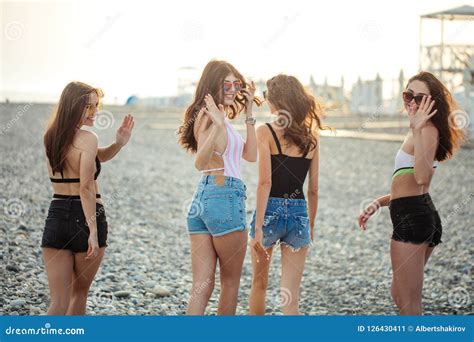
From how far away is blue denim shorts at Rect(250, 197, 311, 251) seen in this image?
195 inches

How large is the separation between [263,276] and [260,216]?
41 cm

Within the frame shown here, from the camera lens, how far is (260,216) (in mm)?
4840

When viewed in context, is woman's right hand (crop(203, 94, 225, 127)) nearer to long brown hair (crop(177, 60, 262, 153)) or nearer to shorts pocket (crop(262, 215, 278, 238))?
long brown hair (crop(177, 60, 262, 153))

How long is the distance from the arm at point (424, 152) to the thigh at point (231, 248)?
1.10 meters

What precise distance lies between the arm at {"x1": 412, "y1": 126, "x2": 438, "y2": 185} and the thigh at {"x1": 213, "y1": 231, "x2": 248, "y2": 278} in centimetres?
110

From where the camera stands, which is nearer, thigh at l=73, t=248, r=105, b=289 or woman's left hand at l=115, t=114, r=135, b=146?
thigh at l=73, t=248, r=105, b=289

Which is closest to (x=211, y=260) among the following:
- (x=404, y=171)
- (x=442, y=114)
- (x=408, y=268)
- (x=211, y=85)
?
(x=211, y=85)

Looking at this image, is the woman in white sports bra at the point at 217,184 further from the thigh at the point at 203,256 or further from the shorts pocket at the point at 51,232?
the shorts pocket at the point at 51,232

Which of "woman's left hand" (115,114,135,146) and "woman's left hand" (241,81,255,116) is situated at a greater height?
"woman's left hand" (241,81,255,116)

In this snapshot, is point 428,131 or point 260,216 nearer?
point 428,131

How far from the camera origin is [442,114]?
4.60 m

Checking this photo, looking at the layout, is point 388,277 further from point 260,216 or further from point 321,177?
point 321,177

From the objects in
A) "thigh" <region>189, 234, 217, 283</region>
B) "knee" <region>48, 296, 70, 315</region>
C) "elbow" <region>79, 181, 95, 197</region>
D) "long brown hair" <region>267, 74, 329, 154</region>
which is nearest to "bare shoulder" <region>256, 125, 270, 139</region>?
"long brown hair" <region>267, 74, 329, 154</region>

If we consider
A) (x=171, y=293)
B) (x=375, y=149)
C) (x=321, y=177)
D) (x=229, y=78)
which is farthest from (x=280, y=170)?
(x=375, y=149)
